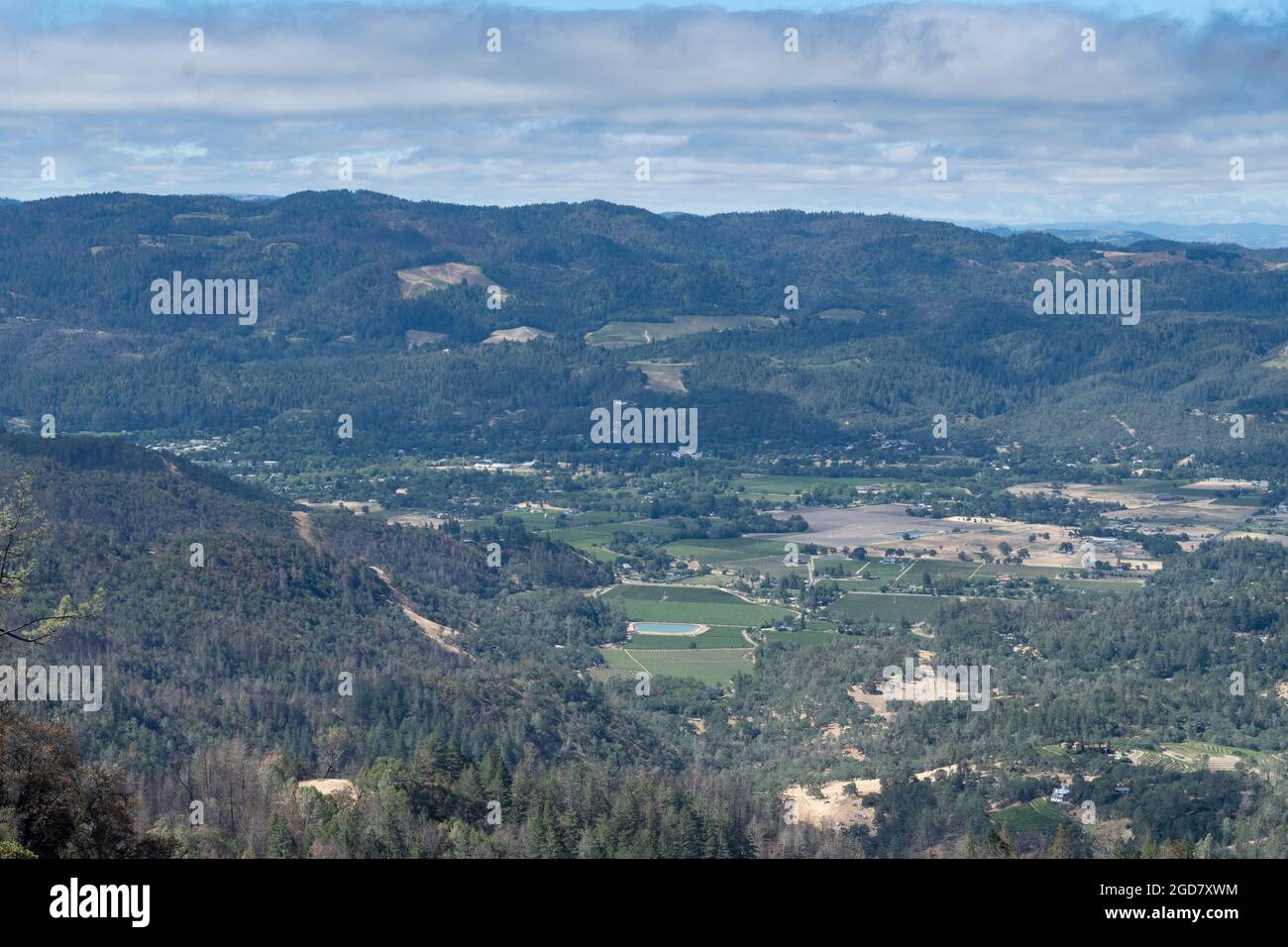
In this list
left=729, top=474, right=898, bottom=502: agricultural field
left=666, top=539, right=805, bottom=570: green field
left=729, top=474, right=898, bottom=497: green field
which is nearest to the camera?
left=666, top=539, right=805, bottom=570: green field

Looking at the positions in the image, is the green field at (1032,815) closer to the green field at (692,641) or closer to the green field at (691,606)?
the green field at (692,641)

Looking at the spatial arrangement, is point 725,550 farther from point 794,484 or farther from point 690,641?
point 794,484

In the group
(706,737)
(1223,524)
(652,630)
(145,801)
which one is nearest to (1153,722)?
(706,737)

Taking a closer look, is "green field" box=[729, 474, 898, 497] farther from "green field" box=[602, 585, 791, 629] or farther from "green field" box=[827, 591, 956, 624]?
"green field" box=[827, 591, 956, 624]

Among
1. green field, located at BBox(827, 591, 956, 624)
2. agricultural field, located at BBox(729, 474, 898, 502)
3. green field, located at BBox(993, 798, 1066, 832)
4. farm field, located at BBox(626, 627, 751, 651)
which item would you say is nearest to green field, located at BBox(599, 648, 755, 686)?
farm field, located at BBox(626, 627, 751, 651)

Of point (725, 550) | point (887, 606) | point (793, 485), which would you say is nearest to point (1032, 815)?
point (887, 606)

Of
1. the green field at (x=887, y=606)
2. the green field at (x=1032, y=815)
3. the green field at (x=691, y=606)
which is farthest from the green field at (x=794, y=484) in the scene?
the green field at (x=1032, y=815)
